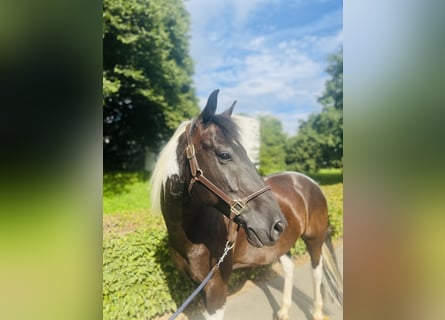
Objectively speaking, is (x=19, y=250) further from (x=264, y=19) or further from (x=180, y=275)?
(x=264, y=19)

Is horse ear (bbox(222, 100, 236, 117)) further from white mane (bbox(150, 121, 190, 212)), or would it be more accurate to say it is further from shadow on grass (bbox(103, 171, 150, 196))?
shadow on grass (bbox(103, 171, 150, 196))

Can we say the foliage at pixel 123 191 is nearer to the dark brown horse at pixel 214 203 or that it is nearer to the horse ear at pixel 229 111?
the dark brown horse at pixel 214 203

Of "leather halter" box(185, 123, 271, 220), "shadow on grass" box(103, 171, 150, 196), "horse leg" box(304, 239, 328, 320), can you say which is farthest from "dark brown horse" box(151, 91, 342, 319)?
"horse leg" box(304, 239, 328, 320)

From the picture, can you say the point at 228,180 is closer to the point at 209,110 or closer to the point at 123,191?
the point at 209,110

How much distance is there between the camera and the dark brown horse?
140 centimetres

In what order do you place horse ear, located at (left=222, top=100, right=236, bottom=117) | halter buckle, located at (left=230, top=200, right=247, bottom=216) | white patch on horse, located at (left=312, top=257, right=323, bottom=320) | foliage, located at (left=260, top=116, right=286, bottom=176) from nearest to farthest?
halter buckle, located at (left=230, top=200, right=247, bottom=216) → horse ear, located at (left=222, top=100, right=236, bottom=117) → foliage, located at (left=260, top=116, right=286, bottom=176) → white patch on horse, located at (left=312, top=257, right=323, bottom=320)

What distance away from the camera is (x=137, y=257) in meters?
1.53

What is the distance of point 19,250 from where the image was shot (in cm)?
94

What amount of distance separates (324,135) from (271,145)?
335 millimetres

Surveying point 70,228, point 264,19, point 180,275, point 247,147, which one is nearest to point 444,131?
point 247,147

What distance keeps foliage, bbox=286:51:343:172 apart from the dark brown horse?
201 millimetres

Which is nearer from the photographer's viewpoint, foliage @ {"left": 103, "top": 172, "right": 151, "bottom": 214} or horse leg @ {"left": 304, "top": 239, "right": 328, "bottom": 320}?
foliage @ {"left": 103, "top": 172, "right": 151, "bottom": 214}

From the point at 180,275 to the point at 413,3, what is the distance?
185cm

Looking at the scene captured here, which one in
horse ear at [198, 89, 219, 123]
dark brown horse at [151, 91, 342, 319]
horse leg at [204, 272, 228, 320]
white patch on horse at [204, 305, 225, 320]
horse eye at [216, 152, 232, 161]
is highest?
horse ear at [198, 89, 219, 123]
